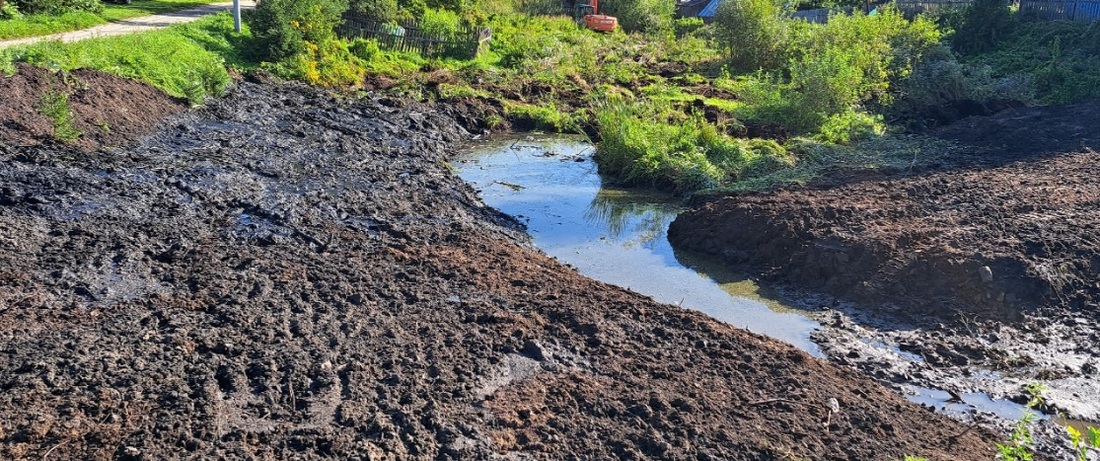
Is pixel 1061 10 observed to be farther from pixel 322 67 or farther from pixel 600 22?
pixel 322 67

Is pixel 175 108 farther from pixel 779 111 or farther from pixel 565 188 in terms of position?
pixel 779 111

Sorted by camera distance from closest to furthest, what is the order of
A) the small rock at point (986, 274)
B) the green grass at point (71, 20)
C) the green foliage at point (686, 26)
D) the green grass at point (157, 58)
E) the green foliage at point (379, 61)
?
the small rock at point (986, 274)
the green grass at point (157, 58)
the green grass at point (71, 20)
the green foliage at point (379, 61)
the green foliage at point (686, 26)

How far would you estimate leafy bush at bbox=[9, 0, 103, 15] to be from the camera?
2262cm

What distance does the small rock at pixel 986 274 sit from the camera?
409 inches

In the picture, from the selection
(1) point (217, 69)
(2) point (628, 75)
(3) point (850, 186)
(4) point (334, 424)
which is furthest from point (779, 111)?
(4) point (334, 424)

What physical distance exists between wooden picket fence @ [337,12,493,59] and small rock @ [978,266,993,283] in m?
18.7

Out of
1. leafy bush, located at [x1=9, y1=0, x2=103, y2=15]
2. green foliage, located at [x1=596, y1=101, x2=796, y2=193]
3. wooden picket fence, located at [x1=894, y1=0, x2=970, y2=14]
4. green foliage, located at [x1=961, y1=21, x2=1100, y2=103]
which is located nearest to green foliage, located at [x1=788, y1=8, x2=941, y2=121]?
green foliage, located at [x1=596, y1=101, x2=796, y2=193]

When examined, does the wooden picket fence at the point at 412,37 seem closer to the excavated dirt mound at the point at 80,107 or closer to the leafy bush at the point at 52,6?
the leafy bush at the point at 52,6

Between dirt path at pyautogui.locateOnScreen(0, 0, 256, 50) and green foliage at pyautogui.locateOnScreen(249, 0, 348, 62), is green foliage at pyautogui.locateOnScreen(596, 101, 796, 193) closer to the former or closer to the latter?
green foliage at pyautogui.locateOnScreen(249, 0, 348, 62)

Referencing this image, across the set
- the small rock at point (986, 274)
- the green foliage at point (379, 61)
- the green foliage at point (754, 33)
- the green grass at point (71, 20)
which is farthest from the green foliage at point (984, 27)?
the green grass at point (71, 20)

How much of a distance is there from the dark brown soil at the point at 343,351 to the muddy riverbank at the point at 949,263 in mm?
1526

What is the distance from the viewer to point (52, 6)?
2308 centimetres

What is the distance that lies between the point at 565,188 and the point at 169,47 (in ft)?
30.6

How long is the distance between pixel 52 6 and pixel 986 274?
22.0m
